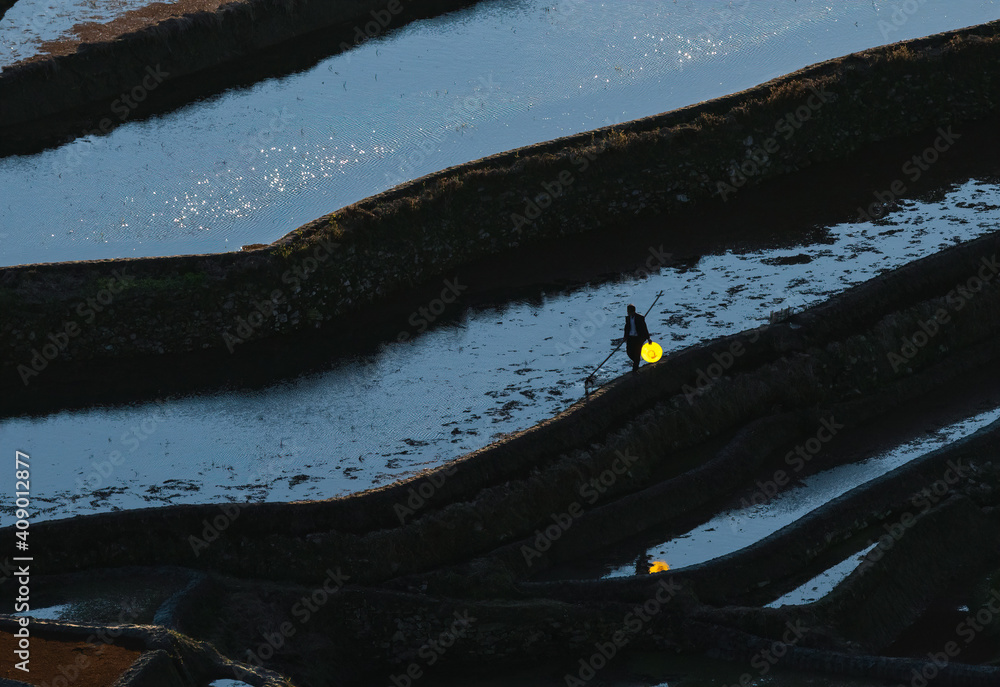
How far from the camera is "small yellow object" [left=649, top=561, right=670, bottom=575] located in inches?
640

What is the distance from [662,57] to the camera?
30469 mm

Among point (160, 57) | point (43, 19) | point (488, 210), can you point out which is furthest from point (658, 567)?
point (43, 19)

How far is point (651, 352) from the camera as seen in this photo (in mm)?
18031

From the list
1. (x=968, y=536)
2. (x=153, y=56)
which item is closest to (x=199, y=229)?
(x=153, y=56)

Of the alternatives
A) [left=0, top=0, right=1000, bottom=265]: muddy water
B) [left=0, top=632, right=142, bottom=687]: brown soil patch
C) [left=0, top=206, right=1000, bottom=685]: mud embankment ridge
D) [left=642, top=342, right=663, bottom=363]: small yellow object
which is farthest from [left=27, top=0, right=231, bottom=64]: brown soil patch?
[left=0, top=632, right=142, bottom=687]: brown soil patch

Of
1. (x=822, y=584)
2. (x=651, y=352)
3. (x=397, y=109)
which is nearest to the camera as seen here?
(x=822, y=584)

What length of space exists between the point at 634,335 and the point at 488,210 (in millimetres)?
5998

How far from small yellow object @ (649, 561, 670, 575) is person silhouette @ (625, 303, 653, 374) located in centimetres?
343

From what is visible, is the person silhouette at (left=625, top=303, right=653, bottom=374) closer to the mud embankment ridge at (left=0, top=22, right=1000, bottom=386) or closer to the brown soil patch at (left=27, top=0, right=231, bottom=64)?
the mud embankment ridge at (left=0, top=22, right=1000, bottom=386)

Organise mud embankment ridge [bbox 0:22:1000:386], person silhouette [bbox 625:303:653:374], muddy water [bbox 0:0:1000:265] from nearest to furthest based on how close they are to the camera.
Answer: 1. person silhouette [bbox 625:303:653:374]
2. mud embankment ridge [bbox 0:22:1000:386]
3. muddy water [bbox 0:0:1000:265]

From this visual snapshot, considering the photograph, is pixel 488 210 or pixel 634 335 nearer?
pixel 634 335

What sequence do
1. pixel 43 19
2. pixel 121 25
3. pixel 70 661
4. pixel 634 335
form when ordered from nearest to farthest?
1. pixel 70 661
2. pixel 634 335
3. pixel 121 25
4. pixel 43 19

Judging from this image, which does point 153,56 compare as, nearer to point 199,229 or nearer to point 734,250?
point 199,229

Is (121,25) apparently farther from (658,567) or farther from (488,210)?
(658,567)
